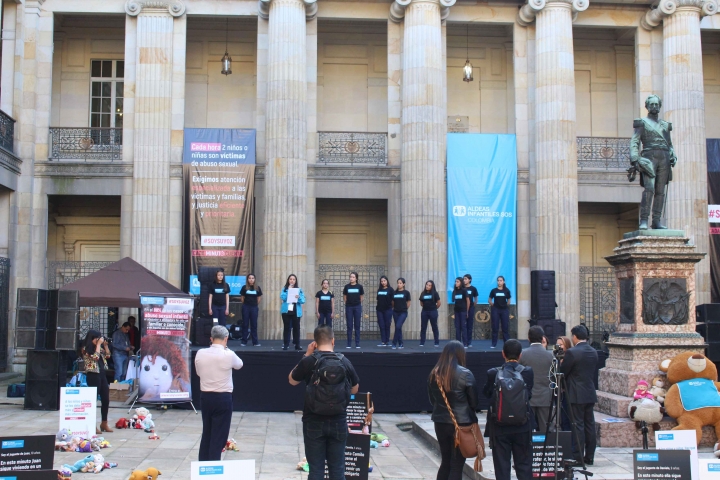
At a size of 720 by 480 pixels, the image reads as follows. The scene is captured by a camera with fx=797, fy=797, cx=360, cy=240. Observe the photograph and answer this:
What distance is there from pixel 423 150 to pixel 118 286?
32.2 ft

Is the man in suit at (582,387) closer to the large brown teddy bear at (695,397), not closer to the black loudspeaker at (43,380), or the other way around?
the large brown teddy bear at (695,397)

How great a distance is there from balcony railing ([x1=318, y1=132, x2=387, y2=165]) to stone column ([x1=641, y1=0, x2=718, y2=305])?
27.9 ft

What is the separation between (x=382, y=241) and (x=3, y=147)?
11.9 metres

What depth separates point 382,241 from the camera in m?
26.7

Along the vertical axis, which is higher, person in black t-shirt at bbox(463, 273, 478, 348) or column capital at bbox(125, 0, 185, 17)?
column capital at bbox(125, 0, 185, 17)

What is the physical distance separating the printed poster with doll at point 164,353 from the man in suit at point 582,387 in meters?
7.12

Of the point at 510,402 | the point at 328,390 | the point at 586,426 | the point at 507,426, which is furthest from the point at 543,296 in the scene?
the point at 328,390

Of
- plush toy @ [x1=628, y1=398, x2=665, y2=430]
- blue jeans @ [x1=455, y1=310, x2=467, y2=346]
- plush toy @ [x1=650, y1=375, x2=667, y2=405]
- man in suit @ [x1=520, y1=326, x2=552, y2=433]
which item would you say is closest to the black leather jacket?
man in suit @ [x1=520, y1=326, x2=552, y2=433]

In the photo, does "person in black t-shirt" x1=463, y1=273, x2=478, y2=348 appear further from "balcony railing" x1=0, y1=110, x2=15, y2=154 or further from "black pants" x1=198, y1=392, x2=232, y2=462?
"balcony railing" x1=0, y1=110, x2=15, y2=154

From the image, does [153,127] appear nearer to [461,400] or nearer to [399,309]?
[399,309]

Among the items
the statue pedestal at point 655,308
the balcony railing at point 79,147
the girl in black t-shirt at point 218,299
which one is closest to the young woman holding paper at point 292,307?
the girl in black t-shirt at point 218,299

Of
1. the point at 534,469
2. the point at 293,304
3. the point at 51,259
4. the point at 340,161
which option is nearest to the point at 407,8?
the point at 340,161

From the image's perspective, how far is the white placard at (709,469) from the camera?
6.59 meters

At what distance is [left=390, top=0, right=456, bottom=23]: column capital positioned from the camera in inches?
907
